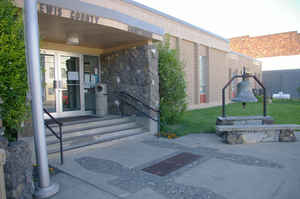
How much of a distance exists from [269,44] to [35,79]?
103ft

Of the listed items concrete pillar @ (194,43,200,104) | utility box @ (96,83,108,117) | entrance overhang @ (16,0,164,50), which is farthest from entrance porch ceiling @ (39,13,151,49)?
concrete pillar @ (194,43,200,104)

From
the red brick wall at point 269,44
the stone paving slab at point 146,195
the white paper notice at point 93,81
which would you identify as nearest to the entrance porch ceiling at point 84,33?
the white paper notice at point 93,81

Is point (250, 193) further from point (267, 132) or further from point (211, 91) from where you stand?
point (211, 91)

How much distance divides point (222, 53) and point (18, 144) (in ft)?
47.5

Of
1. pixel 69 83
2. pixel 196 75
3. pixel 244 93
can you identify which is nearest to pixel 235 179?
pixel 244 93

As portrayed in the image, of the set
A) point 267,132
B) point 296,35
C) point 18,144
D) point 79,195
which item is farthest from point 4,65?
point 296,35

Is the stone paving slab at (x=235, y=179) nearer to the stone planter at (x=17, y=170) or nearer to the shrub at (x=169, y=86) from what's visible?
the stone planter at (x=17, y=170)

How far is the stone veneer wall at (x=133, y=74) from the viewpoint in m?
6.36

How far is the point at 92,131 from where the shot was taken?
5473 millimetres

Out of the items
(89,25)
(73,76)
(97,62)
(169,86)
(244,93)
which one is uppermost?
(89,25)

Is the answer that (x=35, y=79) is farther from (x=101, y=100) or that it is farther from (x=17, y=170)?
(x=101, y=100)

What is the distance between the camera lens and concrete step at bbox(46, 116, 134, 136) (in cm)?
517

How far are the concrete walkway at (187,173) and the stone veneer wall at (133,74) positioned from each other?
183 cm

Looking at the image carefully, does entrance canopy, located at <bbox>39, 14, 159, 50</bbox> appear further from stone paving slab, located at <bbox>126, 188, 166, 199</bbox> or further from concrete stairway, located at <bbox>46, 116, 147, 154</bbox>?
stone paving slab, located at <bbox>126, 188, 166, 199</bbox>
